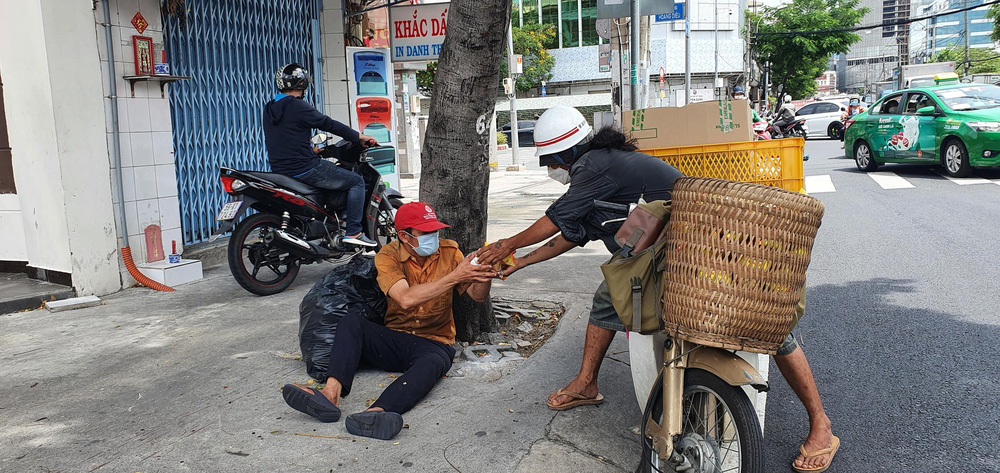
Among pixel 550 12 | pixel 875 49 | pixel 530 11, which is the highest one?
pixel 875 49

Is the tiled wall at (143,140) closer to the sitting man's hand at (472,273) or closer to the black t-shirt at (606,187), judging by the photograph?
the sitting man's hand at (472,273)

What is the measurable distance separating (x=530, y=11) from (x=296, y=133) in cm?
5052

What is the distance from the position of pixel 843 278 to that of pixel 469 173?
3717 millimetres

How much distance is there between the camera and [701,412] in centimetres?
284

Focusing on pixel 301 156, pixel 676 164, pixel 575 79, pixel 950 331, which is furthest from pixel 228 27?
pixel 575 79

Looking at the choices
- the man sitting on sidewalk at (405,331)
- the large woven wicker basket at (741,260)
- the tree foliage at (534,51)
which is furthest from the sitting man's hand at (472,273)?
the tree foliage at (534,51)

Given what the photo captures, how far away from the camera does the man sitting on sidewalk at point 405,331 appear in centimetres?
356

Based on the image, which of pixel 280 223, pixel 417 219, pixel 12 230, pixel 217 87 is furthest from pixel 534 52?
pixel 417 219

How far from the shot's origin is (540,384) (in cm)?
406

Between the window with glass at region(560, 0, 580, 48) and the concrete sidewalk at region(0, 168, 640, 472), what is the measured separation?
49446mm

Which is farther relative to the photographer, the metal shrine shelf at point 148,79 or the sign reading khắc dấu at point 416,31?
the sign reading khắc dấu at point 416,31

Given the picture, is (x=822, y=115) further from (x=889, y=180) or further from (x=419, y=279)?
(x=419, y=279)

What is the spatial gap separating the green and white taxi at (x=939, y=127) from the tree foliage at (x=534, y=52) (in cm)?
3689

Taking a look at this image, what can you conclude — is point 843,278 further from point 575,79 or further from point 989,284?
point 575,79
